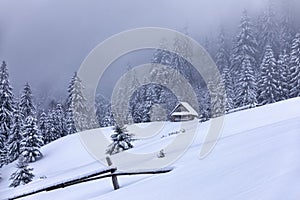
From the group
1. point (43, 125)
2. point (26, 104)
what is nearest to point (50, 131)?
point (43, 125)

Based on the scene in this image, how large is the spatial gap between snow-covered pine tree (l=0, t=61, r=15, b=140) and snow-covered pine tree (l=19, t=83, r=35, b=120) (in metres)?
7.04

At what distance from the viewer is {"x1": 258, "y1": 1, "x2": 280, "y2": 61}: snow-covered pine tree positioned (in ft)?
233

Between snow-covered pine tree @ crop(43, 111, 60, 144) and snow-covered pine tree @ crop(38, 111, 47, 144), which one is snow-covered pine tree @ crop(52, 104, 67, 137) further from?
snow-covered pine tree @ crop(38, 111, 47, 144)

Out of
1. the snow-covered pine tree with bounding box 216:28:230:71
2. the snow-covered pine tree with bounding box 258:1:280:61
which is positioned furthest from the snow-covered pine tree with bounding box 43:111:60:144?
the snow-covered pine tree with bounding box 258:1:280:61

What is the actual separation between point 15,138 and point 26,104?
618 centimetres

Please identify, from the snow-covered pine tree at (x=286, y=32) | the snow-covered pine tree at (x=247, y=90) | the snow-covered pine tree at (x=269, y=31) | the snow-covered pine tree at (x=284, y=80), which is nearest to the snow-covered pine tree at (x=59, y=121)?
the snow-covered pine tree at (x=247, y=90)

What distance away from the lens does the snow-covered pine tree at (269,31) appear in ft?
233

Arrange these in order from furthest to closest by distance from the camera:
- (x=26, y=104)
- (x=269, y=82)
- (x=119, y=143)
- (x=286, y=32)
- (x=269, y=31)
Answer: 1. (x=269, y=31)
2. (x=286, y=32)
3. (x=26, y=104)
4. (x=269, y=82)
5. (x=119, y=143)

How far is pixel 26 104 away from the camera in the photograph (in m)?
50.1

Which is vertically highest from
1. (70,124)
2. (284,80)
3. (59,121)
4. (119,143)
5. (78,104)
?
(78,104)

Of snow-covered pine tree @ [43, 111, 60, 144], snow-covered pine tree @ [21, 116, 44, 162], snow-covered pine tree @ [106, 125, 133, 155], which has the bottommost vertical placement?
snow-covered pine tree @ [106, 125, 133, 155]

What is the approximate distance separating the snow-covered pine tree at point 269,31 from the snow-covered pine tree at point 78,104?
3990 centimetres

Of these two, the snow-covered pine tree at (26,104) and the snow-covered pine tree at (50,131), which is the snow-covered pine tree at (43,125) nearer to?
the snow-covered pine tree at (50,131)

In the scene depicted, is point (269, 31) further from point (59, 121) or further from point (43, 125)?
point (43, 125)
